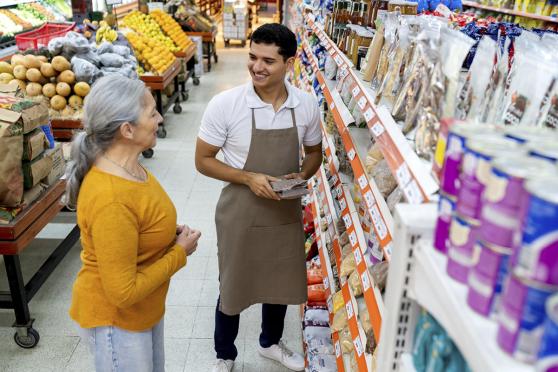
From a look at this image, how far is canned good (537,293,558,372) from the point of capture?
62cm

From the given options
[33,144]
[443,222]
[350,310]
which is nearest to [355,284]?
[350,310]

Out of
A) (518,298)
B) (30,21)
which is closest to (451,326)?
(518,298)

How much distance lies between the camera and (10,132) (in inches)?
98.6

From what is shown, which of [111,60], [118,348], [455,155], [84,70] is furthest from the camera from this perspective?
[111,60]

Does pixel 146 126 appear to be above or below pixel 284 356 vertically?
above

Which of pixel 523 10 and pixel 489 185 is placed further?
pixel 523 10

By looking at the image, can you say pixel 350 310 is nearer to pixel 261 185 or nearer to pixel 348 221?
pixel 348 221

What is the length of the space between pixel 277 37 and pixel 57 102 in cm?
288

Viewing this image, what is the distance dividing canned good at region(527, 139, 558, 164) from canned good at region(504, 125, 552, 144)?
23 millimetres

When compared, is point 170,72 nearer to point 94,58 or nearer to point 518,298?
point 94,58

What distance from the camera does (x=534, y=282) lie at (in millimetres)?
645

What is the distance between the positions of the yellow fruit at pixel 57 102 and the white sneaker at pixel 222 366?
2.79m

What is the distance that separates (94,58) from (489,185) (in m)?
4.74

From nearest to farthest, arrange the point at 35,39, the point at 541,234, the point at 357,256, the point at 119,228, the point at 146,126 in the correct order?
the point at 541,234
the point at 119,228
the point at 146,126
the point at 357,256
the point at 35,39
